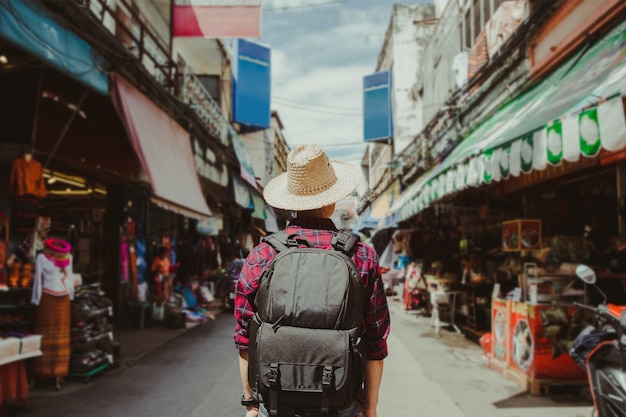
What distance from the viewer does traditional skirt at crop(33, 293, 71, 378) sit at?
6.00 m

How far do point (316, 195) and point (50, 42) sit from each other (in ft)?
14.1

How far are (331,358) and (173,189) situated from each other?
6.69 m

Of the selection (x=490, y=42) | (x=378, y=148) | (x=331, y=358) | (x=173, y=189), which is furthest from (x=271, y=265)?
(x=378, y=148)

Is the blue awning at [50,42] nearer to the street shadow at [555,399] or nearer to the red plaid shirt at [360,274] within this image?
the red plaid shirt at [360,274]

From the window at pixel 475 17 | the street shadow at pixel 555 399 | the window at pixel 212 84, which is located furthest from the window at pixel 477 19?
the window at pixel 212 84

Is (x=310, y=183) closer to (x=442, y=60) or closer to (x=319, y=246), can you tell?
(x=319, y=246)

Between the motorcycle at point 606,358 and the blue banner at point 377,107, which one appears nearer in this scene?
the motorcycle at point 606,358

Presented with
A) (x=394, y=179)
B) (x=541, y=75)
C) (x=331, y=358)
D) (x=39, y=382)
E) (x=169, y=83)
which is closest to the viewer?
(x=331, y=358)

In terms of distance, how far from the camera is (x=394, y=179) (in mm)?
23344

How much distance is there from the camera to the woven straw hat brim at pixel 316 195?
231cm

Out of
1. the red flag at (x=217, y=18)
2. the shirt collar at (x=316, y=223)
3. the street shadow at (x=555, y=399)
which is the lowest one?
the street shadow at (x=555, y=399)

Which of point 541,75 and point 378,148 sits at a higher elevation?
point 378,148

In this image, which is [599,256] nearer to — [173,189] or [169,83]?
[173,189]

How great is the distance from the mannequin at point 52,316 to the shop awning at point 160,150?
1642 millimetres
